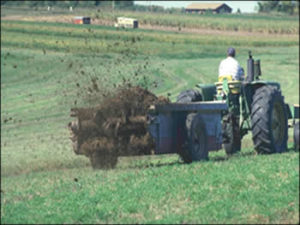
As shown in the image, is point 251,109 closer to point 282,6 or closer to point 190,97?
point 190,97

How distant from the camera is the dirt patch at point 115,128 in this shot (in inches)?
607

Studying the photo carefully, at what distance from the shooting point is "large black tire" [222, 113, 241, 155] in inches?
717

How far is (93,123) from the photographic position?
50.6 ft

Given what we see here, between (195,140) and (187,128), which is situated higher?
(187,128)

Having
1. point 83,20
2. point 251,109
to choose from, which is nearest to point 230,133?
point 251,109

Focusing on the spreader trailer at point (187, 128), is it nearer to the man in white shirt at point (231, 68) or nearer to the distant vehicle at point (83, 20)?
the man in white shirt at point (231, 68)

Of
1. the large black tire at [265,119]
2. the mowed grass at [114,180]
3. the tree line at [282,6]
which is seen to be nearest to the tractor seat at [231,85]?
the large black tire at [265,119]

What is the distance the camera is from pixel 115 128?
15414 mm

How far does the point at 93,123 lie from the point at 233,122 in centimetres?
394

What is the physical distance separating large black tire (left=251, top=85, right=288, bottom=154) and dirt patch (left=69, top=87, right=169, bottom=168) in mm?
2827

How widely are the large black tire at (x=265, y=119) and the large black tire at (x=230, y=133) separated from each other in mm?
624

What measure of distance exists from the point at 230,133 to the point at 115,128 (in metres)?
3.60

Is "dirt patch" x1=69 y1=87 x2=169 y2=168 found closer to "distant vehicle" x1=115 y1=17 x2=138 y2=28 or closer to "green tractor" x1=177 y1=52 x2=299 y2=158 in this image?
"green tractor" x1=177 y1=52 x2=299 y2=158

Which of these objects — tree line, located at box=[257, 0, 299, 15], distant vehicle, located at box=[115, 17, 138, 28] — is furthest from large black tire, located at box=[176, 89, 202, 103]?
tree line, located at box=[257, 0, 299, 15]
